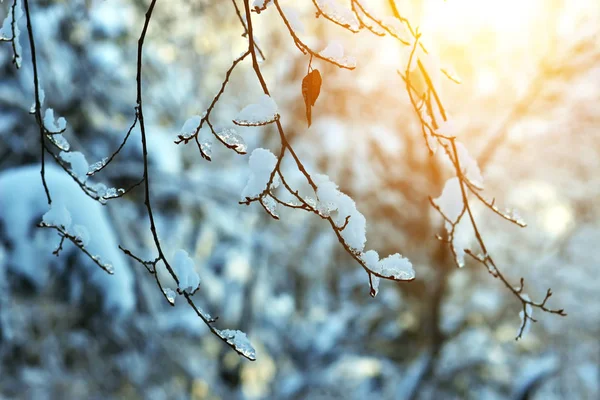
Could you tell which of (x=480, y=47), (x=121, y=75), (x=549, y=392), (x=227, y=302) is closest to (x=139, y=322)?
(x=227, y=302)

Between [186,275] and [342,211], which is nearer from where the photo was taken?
[342,211]

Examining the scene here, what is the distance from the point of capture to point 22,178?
2.95 meters

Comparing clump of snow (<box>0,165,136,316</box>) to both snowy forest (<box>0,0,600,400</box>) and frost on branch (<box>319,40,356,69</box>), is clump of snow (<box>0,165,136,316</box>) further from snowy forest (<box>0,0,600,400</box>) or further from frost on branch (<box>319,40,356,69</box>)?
frost on branch (<box>319,40,356,69</box>)

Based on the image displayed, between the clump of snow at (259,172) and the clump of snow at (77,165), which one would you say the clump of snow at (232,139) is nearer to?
the clump of snow at (259,172)

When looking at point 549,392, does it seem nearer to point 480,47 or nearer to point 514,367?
point 514,367

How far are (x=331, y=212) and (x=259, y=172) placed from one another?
392cm

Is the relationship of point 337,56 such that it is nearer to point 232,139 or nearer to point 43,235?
point 232,139

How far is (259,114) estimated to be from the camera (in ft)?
3.12

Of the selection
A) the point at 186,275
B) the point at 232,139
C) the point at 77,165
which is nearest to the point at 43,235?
the point at 77,165

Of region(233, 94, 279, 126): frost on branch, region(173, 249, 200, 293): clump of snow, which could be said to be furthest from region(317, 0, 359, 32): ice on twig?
region(173, 249, 200, 293): clump of snow

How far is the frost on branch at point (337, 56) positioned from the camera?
102 cm

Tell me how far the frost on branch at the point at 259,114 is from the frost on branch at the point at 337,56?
15 centimetres

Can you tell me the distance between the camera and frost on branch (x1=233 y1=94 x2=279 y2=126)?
3.09 feet

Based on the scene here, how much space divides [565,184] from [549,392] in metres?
2.66
